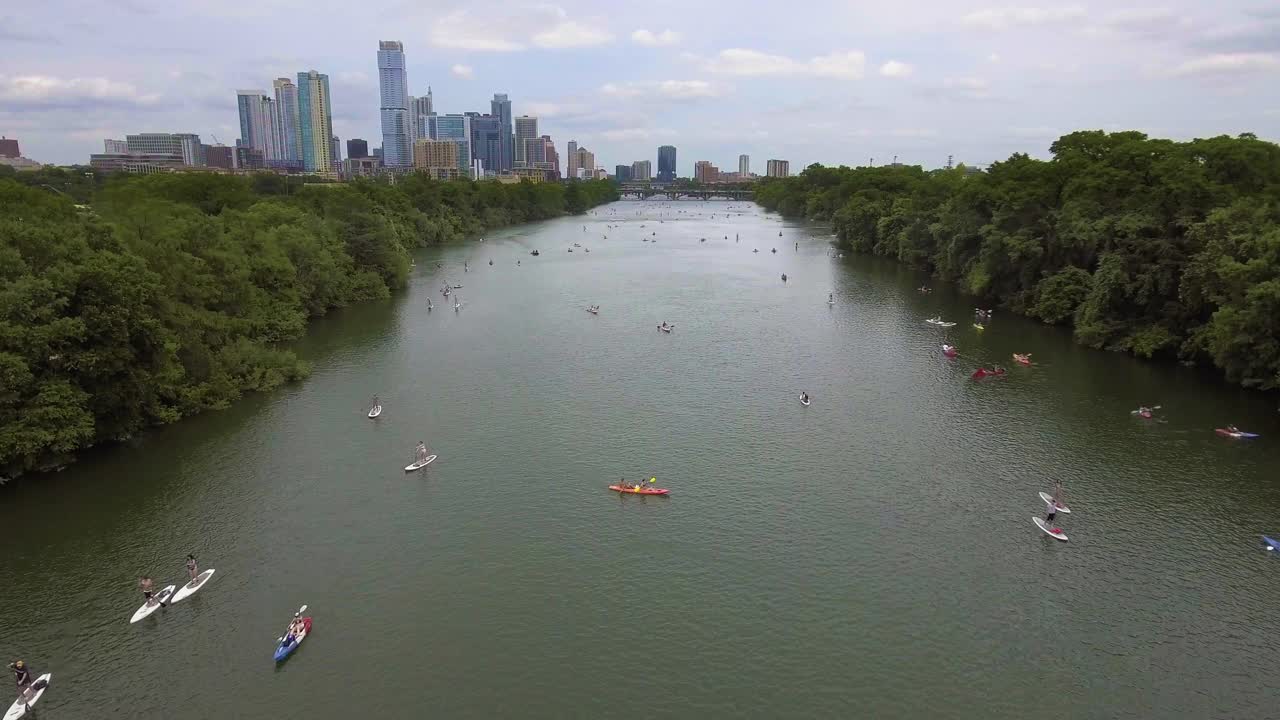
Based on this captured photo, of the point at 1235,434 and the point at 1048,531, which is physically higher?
the point at 1235,434

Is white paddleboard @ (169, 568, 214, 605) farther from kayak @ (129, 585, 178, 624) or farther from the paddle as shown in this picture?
the paddle

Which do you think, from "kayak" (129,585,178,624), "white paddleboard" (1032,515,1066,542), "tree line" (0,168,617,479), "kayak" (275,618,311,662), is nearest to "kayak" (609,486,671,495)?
"kayak" (275,618,311,662)

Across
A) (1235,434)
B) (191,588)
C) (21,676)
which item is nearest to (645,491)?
(191,588)

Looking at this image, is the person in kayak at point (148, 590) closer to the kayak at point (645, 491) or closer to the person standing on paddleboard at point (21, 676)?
the person standing on paddleboard at point (21, 676)

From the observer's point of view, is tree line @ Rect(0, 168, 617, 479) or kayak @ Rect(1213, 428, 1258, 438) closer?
tree line @ Rect(0, 168, 617, 479)

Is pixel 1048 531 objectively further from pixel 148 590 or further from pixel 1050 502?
pixel 148 590

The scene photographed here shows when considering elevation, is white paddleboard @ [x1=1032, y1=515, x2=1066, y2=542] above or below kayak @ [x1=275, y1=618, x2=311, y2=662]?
above

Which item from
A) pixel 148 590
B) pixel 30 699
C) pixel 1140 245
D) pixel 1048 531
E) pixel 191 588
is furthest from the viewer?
pixel 1140 245
